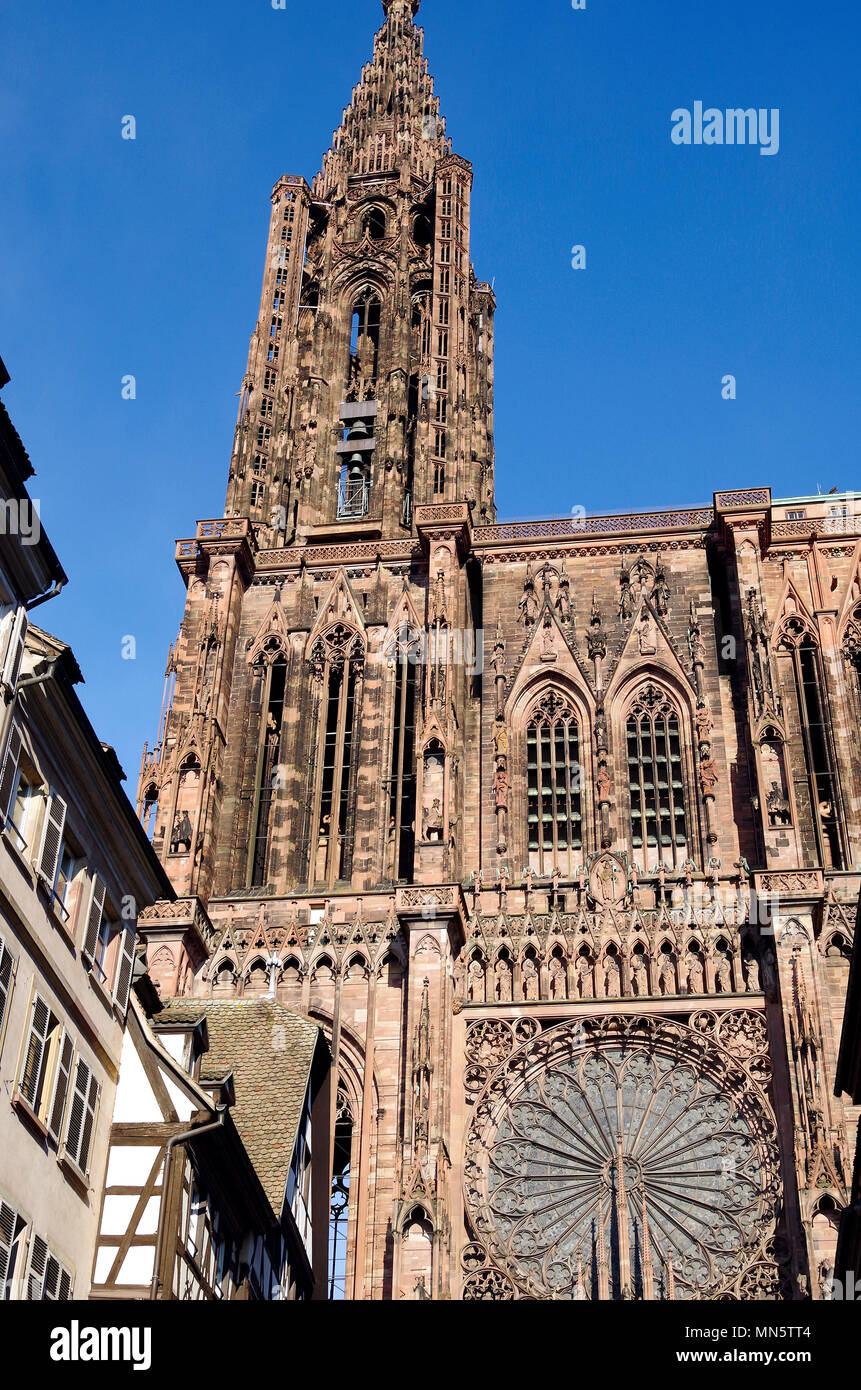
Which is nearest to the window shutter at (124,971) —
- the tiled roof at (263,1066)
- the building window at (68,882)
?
the building window at (68,882)

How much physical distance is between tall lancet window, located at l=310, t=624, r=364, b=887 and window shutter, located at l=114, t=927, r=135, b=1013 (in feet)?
61.0

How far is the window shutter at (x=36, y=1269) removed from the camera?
16.2 meters

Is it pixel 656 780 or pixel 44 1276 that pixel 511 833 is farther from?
pixel 44 1276

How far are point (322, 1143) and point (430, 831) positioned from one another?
11379 millimetres

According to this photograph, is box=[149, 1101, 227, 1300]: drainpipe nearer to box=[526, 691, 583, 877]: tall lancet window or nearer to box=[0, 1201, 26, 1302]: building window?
box=[0, 1201, 26, 1302]: building window

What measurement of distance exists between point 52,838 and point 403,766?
22.7m

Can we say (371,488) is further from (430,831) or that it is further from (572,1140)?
(572,1140)

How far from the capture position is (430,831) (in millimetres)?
37438

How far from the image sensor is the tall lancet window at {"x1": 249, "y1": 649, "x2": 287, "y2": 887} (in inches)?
1569

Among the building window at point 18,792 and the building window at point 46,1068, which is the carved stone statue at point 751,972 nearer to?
the building window at point 46,1068

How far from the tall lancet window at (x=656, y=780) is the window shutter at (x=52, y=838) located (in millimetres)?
21598

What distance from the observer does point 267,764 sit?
4128 cm
